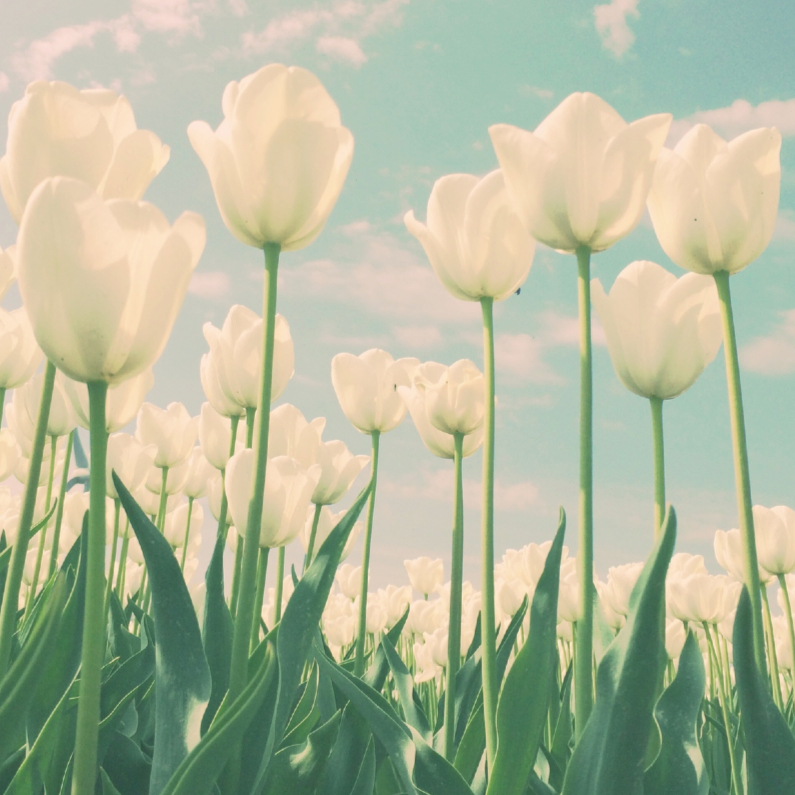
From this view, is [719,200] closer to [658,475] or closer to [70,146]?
[658,475]

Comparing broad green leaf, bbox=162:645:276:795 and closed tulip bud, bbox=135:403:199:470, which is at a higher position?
closed tulip bud, bbox=135:403:199:470

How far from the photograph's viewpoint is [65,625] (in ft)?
4.54

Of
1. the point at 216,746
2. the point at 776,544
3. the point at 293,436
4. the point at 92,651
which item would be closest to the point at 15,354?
the point at 293,436

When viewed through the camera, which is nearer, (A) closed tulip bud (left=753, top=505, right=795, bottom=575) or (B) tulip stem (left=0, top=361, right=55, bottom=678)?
(B) tulip stem (left=0, top=361, right=55, bottom=678)

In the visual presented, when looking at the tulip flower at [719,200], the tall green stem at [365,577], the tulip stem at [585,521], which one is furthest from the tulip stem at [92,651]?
the tall green stem at [365,577]

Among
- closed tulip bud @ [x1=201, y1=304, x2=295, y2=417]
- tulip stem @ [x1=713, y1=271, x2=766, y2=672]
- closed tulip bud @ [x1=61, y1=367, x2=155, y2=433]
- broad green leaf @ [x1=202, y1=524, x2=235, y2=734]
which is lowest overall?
broad green leaf @ [x1=202, y1=524, x2=235, y2=734]

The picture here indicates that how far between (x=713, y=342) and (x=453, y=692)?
2.54ft

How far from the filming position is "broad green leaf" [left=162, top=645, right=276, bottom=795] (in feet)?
2.60

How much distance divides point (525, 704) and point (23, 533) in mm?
711

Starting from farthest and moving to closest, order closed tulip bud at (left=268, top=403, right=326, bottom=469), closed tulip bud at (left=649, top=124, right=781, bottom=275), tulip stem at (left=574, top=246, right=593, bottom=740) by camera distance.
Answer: closed tulip bud at (left=268, top=403, right=326, bottom=469) → closed tulip bud at (left=649, top=124, right=781, bottom=275) → tulip stem at (left=574, top=246, right=593, bottom=740)

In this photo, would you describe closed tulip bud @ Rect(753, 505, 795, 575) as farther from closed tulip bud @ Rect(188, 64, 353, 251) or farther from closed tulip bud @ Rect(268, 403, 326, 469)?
closed tulip bud @ Rect(188, 64, 353, 251)

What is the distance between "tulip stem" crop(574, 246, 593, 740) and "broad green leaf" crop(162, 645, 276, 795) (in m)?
0.45

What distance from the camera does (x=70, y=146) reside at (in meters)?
1.15

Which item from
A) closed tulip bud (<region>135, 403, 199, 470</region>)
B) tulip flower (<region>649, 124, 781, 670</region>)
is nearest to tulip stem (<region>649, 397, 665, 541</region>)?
tulip flower (<region>649, 124, 781, 670</region>)
